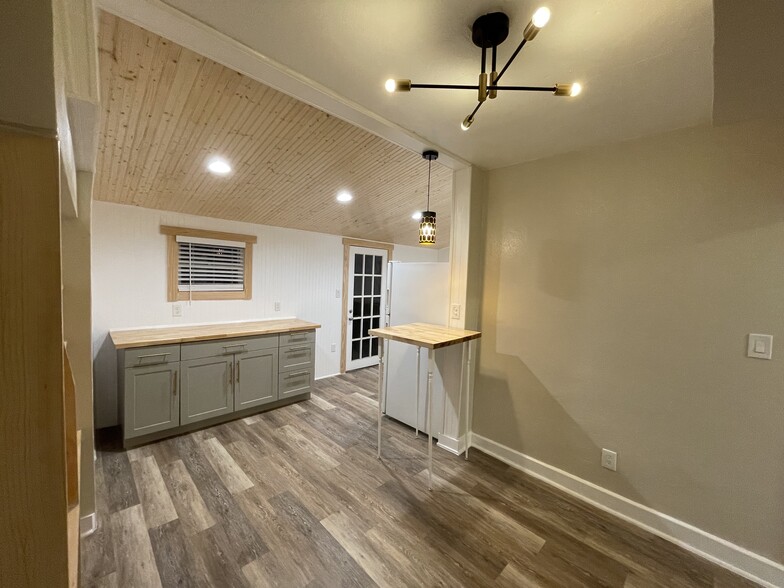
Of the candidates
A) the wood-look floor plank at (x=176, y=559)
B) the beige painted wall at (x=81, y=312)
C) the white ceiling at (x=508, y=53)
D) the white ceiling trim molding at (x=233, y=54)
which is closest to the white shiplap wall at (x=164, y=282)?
the beige painted wall at (x=81, y=312)

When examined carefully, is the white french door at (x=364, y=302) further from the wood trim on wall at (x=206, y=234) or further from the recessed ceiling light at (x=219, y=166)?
the recessed ceiling light at (x=219, y=166)

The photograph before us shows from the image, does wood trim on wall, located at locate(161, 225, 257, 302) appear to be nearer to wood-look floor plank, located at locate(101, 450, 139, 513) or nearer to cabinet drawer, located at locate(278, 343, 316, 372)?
cabinet drawer, located at locate(278, 343, 316, 372)

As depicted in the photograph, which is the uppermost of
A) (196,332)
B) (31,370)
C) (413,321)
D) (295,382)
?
(31,370)

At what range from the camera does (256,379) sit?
316 cm

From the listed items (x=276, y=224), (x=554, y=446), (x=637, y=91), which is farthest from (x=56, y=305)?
(x=276, y=224)

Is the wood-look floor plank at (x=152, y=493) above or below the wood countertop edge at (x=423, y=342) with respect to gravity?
below

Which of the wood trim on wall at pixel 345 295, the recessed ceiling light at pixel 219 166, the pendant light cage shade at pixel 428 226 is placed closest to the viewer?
the pendant light cage shade at pixel 428 226

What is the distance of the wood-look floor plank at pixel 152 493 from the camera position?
1.84 metres

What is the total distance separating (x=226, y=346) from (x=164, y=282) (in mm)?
956

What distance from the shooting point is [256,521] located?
184 centimetres

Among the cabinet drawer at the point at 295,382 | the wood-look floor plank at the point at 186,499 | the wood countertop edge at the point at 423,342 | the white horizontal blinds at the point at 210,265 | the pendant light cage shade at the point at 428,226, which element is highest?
the pendant light cage shade at the point at 428,226

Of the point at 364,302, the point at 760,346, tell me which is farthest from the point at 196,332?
the point at 760,346

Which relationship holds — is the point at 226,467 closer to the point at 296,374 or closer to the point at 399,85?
the point at 296,374

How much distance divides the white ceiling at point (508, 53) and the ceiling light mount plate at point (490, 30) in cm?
2
